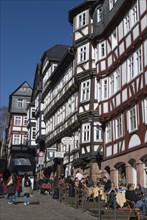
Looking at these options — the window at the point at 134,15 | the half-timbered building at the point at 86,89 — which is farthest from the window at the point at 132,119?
the half-timbered building at the point at 86,89

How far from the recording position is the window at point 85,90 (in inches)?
1225

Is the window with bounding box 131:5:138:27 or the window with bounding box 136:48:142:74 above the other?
the window with bounding box 131:5:138:27

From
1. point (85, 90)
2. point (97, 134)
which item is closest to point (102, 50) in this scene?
point (85, 90)

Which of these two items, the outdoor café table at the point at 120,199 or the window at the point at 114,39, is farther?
the window at the point at 114,39

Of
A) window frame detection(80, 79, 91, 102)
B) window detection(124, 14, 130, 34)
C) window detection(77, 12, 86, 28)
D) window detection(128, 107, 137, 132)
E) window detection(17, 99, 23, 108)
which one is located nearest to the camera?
window detection(128, 107, 137, 132)

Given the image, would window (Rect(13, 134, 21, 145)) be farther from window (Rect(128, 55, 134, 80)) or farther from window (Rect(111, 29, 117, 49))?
window (Rect(128, 55, 134, 80))

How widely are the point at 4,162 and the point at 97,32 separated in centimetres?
6279

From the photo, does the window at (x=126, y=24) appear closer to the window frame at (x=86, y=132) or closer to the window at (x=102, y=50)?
the window at (x=102, y=50)

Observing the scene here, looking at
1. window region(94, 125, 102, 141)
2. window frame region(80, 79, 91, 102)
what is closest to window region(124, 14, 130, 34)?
window frame region(80, 79, 91, 102)

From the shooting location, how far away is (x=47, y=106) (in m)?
48.2

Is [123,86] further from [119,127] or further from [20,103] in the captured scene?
[20,103]

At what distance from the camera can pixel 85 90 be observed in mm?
31594

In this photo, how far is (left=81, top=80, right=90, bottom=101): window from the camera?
3112 cm

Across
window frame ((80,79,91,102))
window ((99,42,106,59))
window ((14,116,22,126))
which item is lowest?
window frame ((80,79,91,102))
